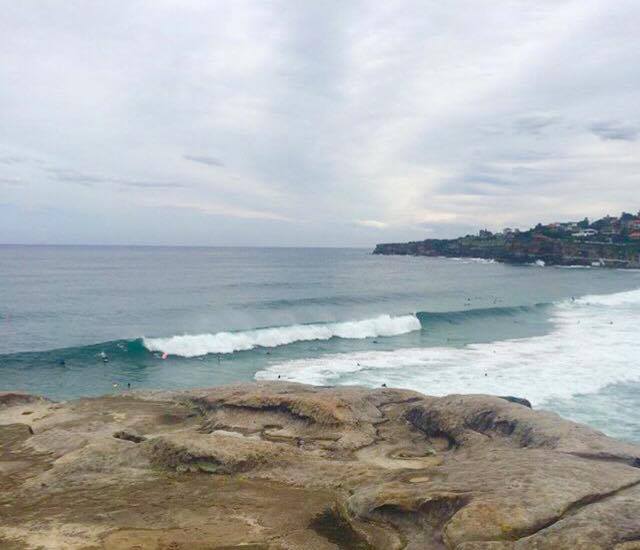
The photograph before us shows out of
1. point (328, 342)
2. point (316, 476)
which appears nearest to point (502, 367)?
point (328, 342)

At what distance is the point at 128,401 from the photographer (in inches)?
695

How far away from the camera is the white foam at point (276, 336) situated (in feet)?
132

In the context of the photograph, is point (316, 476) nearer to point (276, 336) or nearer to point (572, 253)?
point (276, 336)

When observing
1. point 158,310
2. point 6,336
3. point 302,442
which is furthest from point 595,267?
Result: point 302,442

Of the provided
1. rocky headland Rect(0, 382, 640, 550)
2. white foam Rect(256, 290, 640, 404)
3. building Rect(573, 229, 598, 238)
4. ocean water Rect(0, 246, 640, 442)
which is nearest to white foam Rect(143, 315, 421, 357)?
ocean water Rect(0, 246, 640, 442)

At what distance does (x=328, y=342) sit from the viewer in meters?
44.2

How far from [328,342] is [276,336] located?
4.23m

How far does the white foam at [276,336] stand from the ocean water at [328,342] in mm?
141


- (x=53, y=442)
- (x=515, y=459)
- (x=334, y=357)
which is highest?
(x=515, y=459)

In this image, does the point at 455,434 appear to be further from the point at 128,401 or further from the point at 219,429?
the point at 128,401

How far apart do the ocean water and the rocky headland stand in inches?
452

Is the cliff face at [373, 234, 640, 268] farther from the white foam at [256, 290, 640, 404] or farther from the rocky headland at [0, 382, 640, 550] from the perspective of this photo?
the rocky headland at [0, 382, 640, 550]

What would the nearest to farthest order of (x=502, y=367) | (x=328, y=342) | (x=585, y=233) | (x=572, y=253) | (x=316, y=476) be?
(x=316, y=476) → (x=502, y=367) → (x=328, y=342) → (x=572, y=253) → (x=585, y=233)

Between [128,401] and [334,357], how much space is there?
70.2ft
